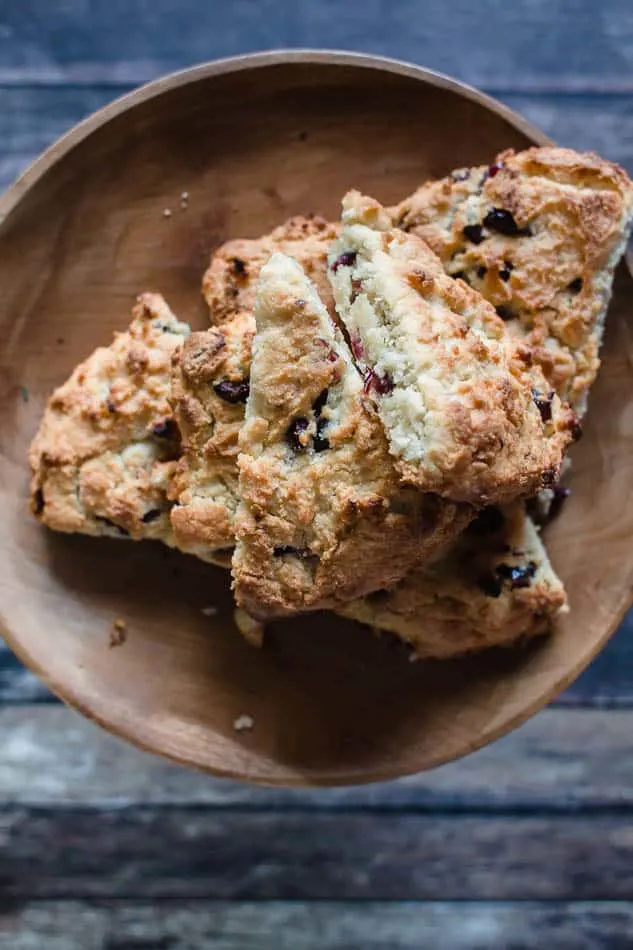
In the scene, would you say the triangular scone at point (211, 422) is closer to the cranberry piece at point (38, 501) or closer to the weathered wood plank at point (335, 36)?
the cranberry piece at point (38, 501)

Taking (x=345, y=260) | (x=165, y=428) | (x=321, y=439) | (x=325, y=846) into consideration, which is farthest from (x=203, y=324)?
(x=325, y=846)

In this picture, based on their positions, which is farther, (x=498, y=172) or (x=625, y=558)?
(x=625, y=558)

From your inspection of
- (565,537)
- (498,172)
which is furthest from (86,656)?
(498,172)

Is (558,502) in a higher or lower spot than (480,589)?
higher

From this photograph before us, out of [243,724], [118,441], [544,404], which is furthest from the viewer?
[243,724]

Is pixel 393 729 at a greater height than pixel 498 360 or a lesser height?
lesser

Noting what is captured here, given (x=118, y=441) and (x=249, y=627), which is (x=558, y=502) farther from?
Result: (x=118, y=441)

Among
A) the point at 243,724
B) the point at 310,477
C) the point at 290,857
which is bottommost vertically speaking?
the point at 290,857

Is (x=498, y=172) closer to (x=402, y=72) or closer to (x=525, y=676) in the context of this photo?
(x=402, y=72)
